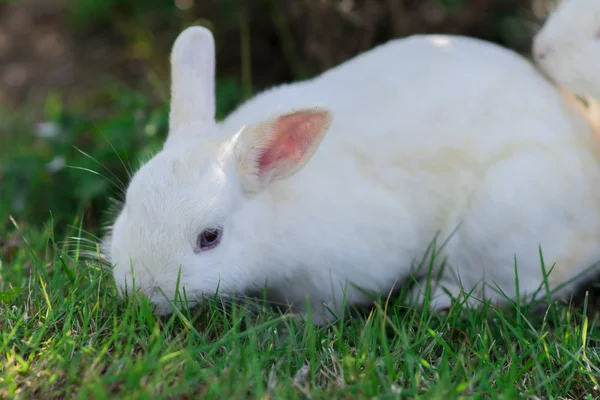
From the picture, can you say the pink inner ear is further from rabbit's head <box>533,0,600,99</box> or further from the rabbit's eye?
rabbit's head <box>533,0,600,99</box>

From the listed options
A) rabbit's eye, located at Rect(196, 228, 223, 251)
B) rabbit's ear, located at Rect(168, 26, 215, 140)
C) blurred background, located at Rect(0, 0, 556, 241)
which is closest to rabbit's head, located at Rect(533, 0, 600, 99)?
blurred background, located at Rect(0, 0, 556, 241)

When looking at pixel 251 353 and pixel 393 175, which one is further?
pixel 393 175

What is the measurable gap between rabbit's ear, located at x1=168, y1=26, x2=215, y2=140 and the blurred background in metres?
0.33

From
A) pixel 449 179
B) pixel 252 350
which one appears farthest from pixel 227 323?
pixel 449 179

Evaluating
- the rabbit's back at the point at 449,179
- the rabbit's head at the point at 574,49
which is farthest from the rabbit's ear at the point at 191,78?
the rabbit's head at the point at 574,49

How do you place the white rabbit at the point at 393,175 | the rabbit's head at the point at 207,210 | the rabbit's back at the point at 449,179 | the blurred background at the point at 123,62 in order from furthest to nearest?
the blurred background at the point at 123,62
the rabbit's back at the point at 449,179
the white rabbit at the point at 393,175
the rabbit's head at the point at 207,210

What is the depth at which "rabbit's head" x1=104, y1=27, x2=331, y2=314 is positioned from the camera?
2.52 meters

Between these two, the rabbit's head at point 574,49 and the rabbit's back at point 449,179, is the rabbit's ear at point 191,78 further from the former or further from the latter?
the rabbit's head at point 574,49

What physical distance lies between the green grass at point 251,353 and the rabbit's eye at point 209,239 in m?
0.21

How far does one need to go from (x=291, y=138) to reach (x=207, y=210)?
1.39ft

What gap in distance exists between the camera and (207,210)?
8.45 feet

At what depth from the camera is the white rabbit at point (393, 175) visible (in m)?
2.76

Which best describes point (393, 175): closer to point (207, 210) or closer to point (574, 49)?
point (207, 210)

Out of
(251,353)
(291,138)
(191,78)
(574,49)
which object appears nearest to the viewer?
(251,353)
